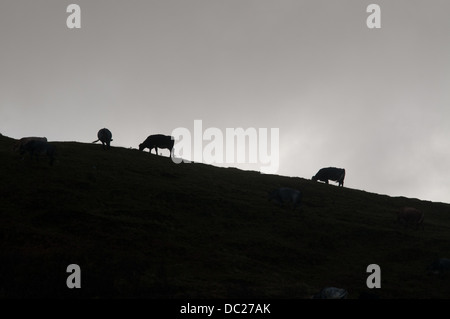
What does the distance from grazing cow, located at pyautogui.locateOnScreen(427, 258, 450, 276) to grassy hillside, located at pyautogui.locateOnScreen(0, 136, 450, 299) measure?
692 millimetres

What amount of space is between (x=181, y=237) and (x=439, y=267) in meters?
16.4

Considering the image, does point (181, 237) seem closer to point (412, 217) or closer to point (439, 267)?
point (439, 267)

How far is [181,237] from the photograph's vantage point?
38062mm

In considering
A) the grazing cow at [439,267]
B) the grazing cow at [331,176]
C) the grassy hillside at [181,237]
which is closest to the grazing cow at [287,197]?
the grassy hillside at [181,237]

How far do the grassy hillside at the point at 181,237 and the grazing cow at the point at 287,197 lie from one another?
1375 millimetres

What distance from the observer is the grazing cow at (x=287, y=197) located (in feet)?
165

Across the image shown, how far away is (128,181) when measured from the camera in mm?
49531

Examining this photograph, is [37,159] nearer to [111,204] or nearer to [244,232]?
[111,204]

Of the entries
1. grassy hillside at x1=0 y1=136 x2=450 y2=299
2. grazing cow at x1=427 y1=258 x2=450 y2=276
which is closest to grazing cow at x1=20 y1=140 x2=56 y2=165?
grassy hillside at x1=0 y1=136 x2=450 y2=299

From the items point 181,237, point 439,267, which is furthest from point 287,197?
point 439,267

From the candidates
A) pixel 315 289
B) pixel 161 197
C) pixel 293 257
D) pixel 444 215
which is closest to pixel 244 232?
pixel 293 257

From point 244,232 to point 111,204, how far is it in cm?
1001

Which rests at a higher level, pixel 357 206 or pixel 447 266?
pixel 357 206

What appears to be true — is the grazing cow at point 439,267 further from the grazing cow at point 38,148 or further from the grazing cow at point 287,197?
the grazing cow at point 38,148
